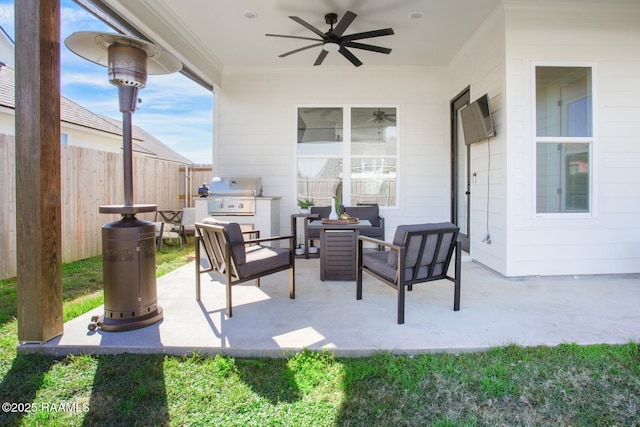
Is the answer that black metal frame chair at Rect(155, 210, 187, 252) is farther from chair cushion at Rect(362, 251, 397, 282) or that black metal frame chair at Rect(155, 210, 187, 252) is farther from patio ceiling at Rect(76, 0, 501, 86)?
chair cushion at Rect(362, 251, 397, 282)

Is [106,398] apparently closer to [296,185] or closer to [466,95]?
[296,185]

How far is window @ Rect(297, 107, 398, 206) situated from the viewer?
6246mm

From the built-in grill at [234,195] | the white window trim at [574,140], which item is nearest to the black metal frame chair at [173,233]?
the built-in grill at [234,195]

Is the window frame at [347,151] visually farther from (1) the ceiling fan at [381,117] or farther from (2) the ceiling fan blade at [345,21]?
(2) the ceiling fan blade at [345,21]

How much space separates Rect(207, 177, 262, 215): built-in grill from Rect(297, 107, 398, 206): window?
1.07 m

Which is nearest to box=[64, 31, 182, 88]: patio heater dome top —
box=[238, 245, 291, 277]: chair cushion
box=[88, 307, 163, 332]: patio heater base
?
box=[238, 245, 291, 277]: chair cushion

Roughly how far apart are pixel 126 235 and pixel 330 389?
5.94ft

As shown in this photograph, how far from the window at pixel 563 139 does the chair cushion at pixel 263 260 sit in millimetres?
3063

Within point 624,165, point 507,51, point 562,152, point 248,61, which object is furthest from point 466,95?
point 248,61

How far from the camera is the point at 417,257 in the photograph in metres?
2.84

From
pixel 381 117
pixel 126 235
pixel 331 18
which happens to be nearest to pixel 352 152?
pixel 381 117

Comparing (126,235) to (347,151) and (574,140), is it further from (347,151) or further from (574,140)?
(574,140)

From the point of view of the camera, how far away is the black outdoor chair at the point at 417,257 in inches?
108

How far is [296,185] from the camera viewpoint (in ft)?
20.6
